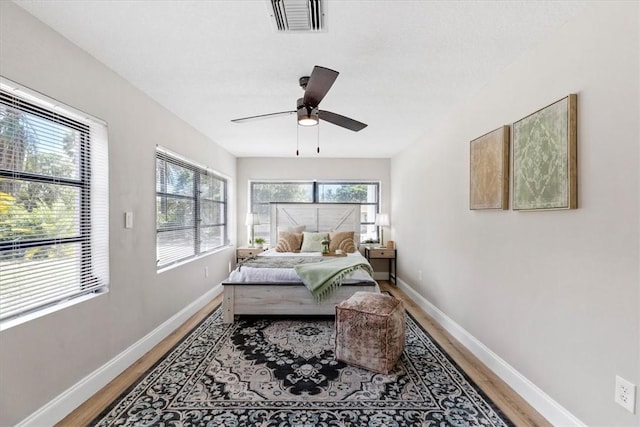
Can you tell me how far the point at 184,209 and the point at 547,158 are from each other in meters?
3.56

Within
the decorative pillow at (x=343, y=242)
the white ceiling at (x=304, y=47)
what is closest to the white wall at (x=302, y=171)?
the decorative pillow at (x=343, y=242)

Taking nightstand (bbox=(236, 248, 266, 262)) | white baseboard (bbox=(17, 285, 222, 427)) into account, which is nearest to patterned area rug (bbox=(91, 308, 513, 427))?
white baseboard (bbox=(17, 285, 222, 427))

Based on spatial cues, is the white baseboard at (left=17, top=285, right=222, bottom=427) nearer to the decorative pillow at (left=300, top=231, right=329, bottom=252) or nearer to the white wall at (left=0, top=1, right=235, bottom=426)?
the white wall at (left=0, top=1, right=235, bottom=426)

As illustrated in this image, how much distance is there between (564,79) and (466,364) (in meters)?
2.13

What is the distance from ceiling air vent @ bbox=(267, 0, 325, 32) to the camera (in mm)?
1601

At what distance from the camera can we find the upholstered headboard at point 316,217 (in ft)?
18.6

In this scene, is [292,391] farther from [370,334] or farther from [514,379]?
[514,379]

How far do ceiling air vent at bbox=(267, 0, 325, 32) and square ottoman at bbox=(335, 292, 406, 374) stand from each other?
1997 mm

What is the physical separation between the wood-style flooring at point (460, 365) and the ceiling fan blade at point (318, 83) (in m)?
2.34

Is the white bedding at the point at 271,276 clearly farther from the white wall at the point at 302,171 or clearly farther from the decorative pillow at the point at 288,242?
the white wall at the point at 302,171

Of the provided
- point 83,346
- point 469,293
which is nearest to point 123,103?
point 83,346

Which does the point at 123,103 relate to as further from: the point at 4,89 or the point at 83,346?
the point at 83,346

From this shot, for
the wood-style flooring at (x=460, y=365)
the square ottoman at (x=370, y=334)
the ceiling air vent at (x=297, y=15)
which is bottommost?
the wood-style flooring at (x=460, y=365)

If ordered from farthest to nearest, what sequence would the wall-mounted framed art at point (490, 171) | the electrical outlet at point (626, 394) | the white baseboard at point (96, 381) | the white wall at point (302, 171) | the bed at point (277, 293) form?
the white wall at point (302, 171) → the bed at point (277, 293) → the wall-mounted framed art at point (490, 171) → the white baseboard at point (96, 381) → the electrical outlet at point (626, 394)
